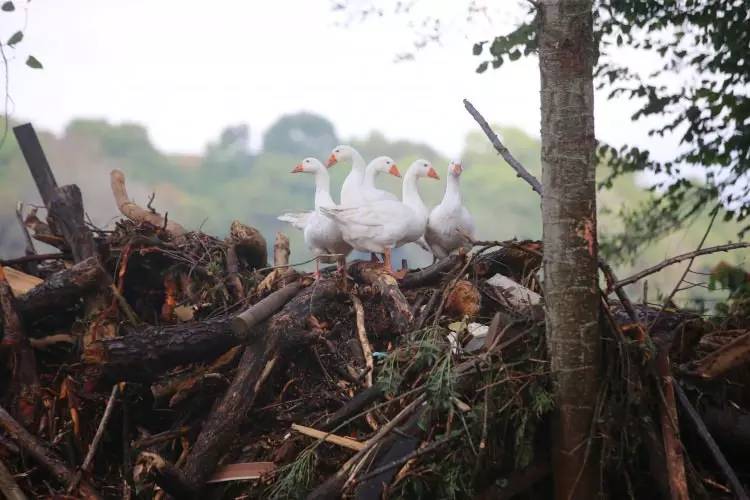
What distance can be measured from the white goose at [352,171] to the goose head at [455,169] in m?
0.58

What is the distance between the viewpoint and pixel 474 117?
306 centimetres

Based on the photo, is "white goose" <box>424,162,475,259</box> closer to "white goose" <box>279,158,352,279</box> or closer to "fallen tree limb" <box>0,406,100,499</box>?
"white goose" <box>279,158,352,279</box>

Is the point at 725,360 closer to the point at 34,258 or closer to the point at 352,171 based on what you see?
the point at 352,171

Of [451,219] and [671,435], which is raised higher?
[451,219]

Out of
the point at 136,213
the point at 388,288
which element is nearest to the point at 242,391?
the point at 388,288

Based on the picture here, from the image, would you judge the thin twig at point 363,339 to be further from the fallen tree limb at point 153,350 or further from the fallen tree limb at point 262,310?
the fallen tree limb at point 153,350

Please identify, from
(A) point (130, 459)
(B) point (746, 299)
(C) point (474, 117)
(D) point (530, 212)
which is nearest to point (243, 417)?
(A) point (130, 459)

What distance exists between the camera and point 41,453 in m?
3.37

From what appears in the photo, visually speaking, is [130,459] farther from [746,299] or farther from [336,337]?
[746,299]

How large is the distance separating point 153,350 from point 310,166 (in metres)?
2.04

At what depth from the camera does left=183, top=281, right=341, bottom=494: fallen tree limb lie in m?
3.28

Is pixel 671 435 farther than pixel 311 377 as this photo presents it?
No

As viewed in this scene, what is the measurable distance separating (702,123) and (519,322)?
2543 millimetres

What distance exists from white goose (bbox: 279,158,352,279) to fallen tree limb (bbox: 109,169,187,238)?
27.3 inches
